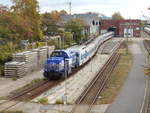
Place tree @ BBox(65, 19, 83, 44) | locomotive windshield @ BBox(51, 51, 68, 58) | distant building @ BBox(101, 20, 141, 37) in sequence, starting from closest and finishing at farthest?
1. locomotive windshield @ BBox(51, 51, 68, 58)
2. tree @ BBox(65, 19, 83, 44)
3. distant building @ BBox(101, 20, 141, 37)

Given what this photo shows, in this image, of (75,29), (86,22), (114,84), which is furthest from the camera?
(86,22)

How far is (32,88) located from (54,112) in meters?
8.62

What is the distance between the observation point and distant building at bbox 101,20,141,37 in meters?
114

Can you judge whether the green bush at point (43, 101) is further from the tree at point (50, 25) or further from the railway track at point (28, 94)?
the tree at point (50, 25)

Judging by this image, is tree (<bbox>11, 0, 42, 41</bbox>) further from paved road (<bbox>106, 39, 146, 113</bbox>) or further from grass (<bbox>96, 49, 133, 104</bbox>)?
paved road (<bbox>106, 39, 146, 113</bbox>)

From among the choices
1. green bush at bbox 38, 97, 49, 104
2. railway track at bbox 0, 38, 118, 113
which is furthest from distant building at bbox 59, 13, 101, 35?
green bush at bbox 38, 97, 49, 104

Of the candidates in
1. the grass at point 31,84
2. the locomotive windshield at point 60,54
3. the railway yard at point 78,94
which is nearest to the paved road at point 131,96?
the railway yard at point 78,94

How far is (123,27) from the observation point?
117 m

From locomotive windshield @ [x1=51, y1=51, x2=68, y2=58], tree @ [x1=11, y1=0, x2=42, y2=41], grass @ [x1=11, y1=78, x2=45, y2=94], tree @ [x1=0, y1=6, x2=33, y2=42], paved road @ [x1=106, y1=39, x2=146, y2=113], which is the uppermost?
tree @ [x1=11, y1=0, x2=42, y2=41]

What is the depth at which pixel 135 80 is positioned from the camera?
1355 inches

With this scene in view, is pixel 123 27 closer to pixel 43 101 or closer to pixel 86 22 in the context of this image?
pixel 86 22

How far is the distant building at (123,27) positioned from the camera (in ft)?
375

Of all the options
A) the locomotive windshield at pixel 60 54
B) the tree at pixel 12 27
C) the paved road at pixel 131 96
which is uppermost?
the tree at pixel 12 27

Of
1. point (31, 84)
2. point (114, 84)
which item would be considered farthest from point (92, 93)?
point (31, 84)
